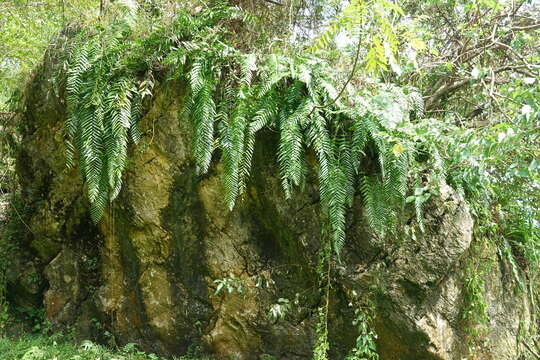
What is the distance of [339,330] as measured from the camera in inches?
146

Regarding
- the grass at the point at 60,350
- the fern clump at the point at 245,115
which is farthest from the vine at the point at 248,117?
the grass at the point at 60,350

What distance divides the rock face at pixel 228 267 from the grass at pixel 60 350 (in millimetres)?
182

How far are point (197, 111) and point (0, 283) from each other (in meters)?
3.51

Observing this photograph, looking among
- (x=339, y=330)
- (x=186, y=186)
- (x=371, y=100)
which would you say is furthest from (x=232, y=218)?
(x=371, y=100)

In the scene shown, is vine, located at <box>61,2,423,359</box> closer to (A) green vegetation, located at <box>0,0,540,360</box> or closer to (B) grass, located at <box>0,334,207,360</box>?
(A) green vegetation, located at <box>0,0,540,360</box>

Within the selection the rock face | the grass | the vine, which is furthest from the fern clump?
the grass

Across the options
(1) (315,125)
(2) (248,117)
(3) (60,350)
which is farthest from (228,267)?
(3) (60,350)

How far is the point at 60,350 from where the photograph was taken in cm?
407

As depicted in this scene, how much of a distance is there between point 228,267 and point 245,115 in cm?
145

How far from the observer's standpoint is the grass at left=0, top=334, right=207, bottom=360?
3.85 meters

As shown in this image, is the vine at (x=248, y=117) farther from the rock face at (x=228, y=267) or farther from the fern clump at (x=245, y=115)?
the rock face at (x=228, y=267)

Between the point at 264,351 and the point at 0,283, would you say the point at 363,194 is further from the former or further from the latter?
the point at 0,283

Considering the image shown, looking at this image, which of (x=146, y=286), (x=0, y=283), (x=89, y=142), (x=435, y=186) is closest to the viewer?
(x=435, y=186)

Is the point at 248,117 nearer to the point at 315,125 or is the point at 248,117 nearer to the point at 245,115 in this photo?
the point at 245,115
